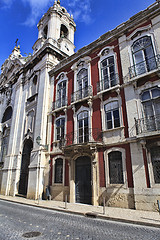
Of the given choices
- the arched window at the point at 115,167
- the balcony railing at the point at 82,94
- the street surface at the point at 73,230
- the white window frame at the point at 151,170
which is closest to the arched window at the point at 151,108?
the white window frame at the point at 151,170

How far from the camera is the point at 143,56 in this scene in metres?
11.0

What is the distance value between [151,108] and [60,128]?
313 inches

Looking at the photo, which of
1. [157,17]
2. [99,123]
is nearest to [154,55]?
[157,17]

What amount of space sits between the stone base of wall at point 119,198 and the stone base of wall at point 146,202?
33cm

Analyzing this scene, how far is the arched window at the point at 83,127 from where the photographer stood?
1225 centimetres

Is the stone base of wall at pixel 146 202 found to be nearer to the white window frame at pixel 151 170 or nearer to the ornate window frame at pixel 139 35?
the white window frame at pixel 151 170

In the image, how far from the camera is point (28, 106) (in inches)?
743

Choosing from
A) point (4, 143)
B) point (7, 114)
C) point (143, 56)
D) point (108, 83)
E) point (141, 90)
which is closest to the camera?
point (141, 90)

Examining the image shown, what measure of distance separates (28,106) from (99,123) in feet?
34.6

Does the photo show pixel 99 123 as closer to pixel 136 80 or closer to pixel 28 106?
pixel 136 80

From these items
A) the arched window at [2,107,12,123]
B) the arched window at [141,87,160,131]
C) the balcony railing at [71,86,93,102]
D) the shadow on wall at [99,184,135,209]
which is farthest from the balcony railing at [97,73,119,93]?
the arched window at [2,107,12,123]

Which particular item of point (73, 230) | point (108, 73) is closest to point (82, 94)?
point (108, 73)

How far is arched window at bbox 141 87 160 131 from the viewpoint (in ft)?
30.1

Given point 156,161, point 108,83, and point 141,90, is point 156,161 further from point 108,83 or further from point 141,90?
point 108,83
